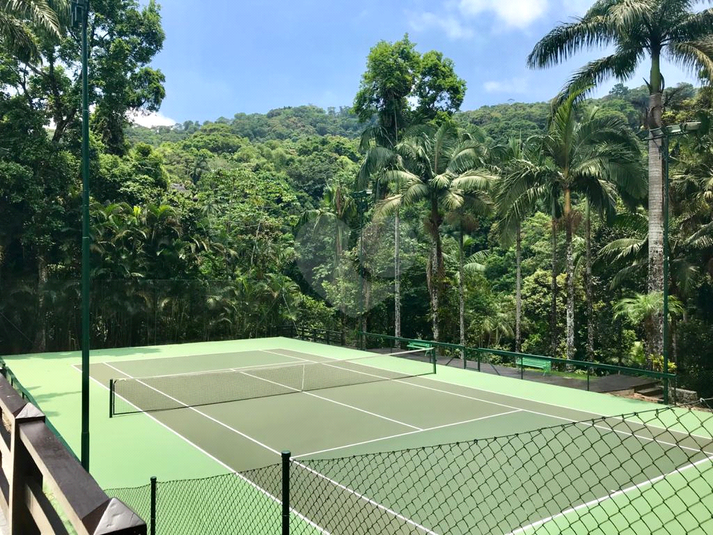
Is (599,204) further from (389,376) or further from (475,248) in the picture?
(475,248)

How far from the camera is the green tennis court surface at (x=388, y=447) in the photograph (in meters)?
7.63

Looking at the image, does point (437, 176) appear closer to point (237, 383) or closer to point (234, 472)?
point (237, 383)

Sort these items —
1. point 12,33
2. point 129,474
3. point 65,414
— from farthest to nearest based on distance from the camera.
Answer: point 12,33 < point 65,414 < point 129,474

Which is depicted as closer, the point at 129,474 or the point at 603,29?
the point at 129,474

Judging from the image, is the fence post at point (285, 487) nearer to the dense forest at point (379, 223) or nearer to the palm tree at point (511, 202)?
the dense forest at point (379, 223)

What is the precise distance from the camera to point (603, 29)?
63.0 feet

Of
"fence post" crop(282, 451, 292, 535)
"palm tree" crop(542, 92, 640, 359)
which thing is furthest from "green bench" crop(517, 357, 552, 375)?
"fence post" crop(282, 451, 292, 535)

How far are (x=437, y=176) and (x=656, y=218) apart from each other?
10.0m

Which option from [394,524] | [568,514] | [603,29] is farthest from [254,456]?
[603,29]

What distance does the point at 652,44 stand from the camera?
61.7 ft

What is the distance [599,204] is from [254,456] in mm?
15843

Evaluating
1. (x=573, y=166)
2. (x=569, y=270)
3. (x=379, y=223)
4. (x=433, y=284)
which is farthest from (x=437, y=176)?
(x=379, y=223)

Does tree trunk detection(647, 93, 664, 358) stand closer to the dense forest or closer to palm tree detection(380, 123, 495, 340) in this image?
the dense forest

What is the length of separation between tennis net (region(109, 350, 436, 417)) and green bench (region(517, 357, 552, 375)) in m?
2.84
